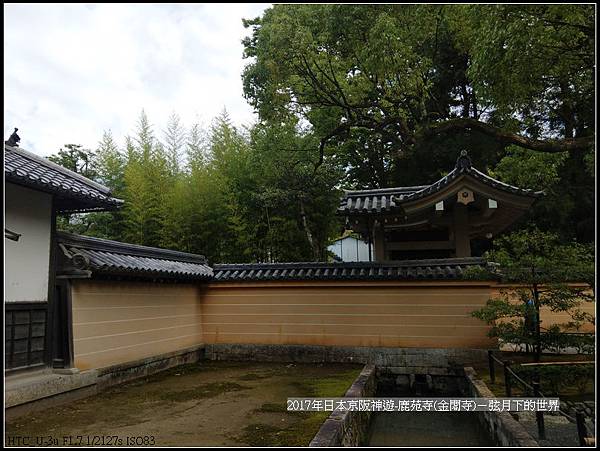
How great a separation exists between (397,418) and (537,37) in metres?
6.30

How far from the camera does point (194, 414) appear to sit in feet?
19.6

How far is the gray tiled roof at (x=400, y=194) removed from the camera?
884 centimetres

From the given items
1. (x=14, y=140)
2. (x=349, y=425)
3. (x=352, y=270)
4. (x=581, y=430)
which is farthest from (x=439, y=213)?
(x=14, y=140)

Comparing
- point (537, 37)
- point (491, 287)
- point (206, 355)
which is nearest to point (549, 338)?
point (491, 287)

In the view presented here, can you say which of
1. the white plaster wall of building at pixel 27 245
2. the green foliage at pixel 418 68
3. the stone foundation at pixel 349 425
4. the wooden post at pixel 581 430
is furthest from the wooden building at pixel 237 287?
the wooden post at pixel 581 430

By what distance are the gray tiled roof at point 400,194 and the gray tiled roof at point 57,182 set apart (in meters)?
4.98

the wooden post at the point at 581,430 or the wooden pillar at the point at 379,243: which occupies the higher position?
the wooden pillar at the point at 379,243

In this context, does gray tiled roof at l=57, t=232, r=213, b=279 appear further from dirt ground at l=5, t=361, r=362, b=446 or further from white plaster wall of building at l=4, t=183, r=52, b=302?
dirt ground at l=5, t=361, r=362, b=446

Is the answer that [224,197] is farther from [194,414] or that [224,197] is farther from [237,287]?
[194,414]

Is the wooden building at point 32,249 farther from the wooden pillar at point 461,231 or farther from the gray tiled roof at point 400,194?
the wooden pillar at point 461,231

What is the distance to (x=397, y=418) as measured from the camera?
7.79m

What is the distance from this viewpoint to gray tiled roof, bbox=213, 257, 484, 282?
9.66 meters

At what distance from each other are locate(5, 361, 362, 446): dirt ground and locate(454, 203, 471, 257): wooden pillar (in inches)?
143

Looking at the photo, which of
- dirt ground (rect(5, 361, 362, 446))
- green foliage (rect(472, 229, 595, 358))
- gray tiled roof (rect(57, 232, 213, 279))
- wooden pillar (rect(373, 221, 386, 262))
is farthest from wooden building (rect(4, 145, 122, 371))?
green foliage (rect(472, 229, 595, 358))
